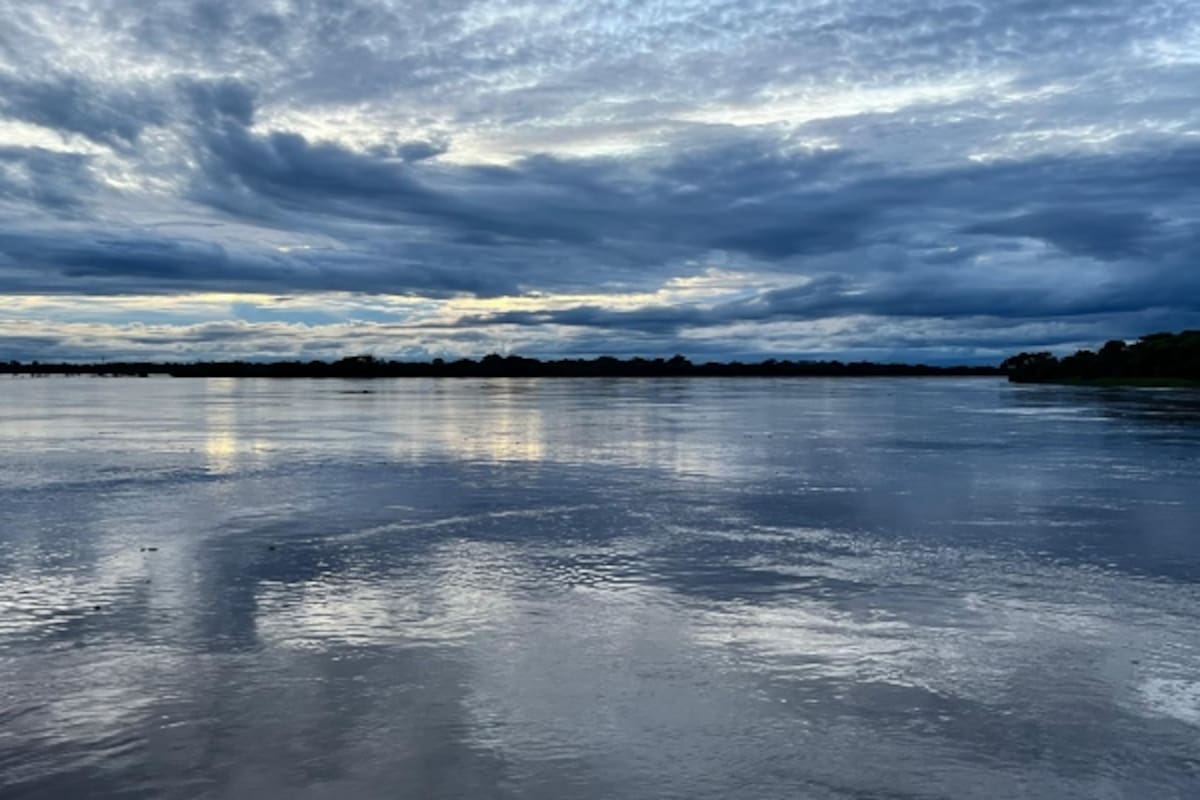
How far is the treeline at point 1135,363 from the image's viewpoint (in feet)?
447

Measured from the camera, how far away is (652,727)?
8938 millimetres

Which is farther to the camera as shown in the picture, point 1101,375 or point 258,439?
point 1101,375

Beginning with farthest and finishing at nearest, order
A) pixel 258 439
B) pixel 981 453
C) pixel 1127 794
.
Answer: pixel 258 439 → pixel 981 453 → pixel 1127 794

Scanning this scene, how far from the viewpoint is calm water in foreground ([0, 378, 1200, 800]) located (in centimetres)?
814

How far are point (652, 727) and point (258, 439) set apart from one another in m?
36.0

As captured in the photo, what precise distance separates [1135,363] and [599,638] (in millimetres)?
159041

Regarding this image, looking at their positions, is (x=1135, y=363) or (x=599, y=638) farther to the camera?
(x=1135, y=363)

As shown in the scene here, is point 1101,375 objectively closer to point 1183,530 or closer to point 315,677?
point 1183,530

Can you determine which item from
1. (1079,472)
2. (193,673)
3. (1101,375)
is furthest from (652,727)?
(1101,375)

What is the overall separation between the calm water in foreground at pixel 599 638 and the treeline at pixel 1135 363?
416ft

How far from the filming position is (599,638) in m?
11.7

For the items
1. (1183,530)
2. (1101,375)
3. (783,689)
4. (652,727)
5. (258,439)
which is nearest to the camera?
(652,727)

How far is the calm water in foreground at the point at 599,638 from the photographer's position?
320 inches

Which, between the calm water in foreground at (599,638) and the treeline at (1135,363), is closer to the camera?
the calm water in foreground at (599,638)
